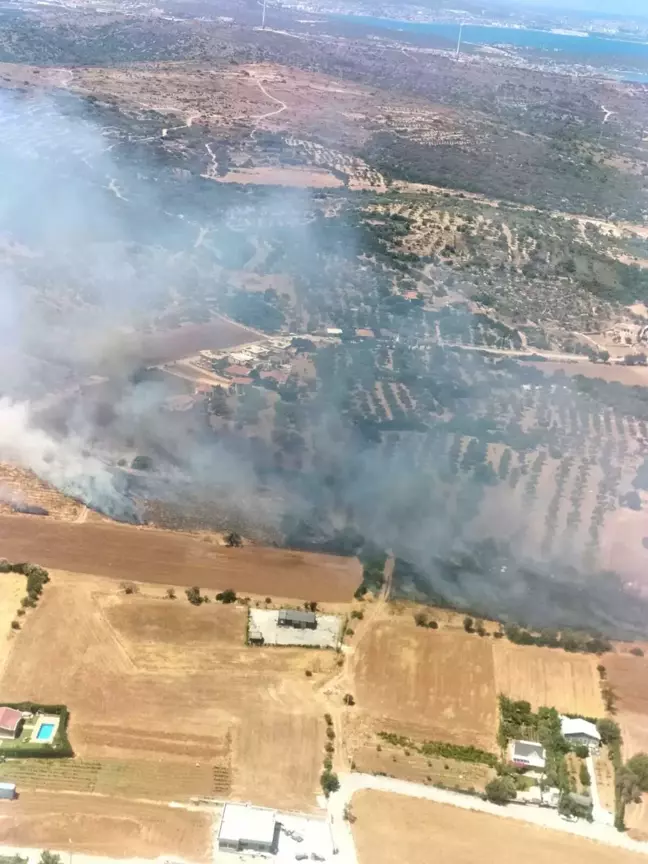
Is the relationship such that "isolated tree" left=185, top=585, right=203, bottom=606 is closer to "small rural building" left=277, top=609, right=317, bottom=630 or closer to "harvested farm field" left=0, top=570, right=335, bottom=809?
"harvested farm field" left=0, top=570, right=335, bottom=809

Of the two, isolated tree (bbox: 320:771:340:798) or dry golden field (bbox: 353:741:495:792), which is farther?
dry golden field (bbox: 353:741:495:792)

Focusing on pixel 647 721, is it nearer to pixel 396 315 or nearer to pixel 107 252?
pixel 396 315

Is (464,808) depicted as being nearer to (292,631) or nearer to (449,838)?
(449,838)

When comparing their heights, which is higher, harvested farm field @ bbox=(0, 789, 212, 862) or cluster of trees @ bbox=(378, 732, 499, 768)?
cluster of trees @ bbox=(378, 732, 499, 768)

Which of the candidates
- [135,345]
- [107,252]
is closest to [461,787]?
[135,345]

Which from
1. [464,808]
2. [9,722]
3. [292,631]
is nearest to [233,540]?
[292,631]

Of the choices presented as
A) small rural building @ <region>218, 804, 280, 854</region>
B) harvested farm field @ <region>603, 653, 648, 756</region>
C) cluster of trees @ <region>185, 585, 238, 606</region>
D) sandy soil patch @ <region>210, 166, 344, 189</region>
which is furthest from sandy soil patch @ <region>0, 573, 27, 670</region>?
sandy soil patch @ <region>210, 166, 344, 189</region>

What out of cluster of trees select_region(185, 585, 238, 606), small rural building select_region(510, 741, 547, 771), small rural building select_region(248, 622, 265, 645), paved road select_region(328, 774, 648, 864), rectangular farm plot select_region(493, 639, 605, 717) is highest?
cluster of trees select_region(185, 585, 238, 606)
